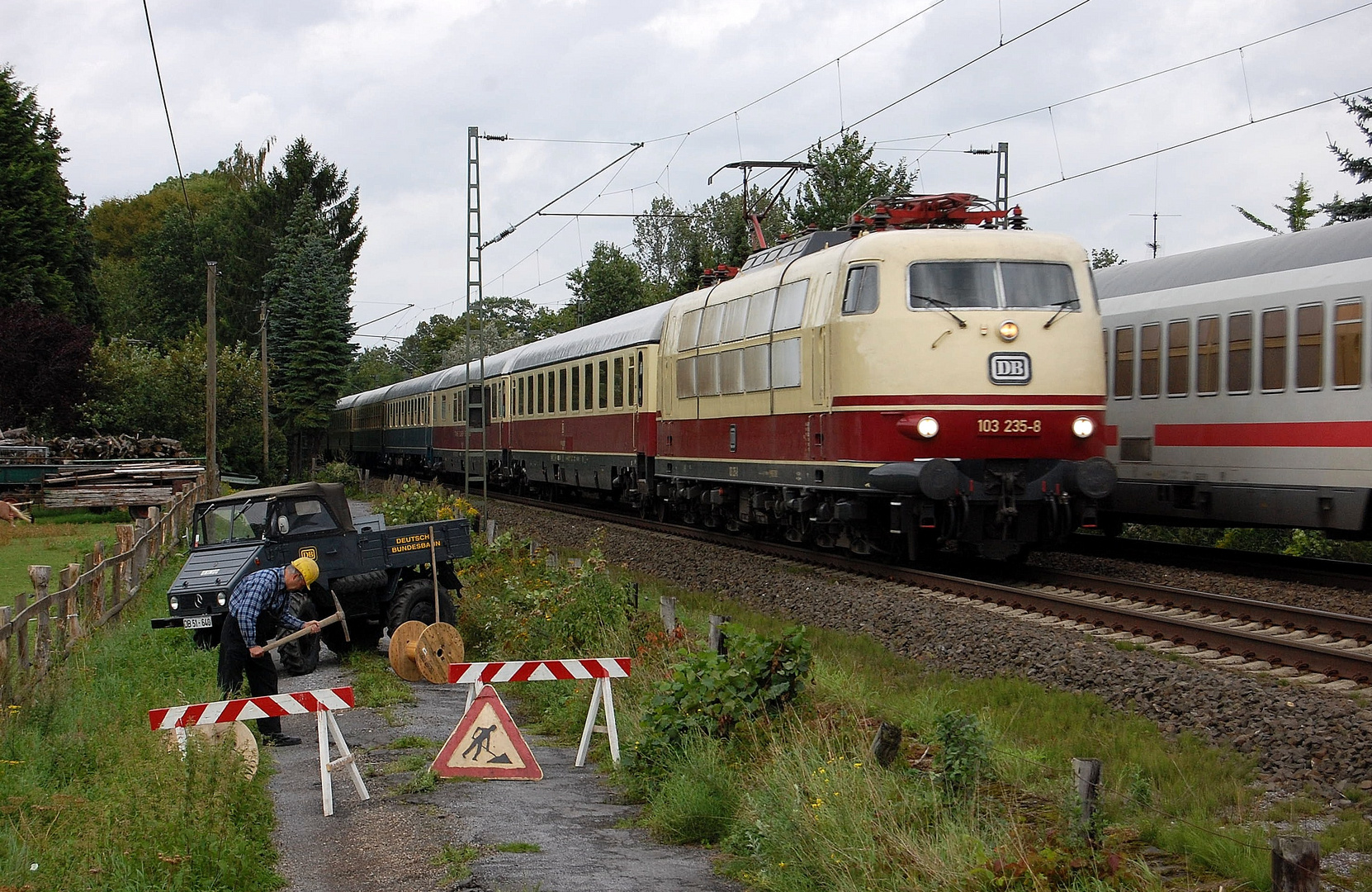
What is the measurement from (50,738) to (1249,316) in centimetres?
1299

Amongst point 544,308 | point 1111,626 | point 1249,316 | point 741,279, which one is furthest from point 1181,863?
point 544,308

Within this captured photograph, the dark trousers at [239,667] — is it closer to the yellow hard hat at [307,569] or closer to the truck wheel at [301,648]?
the yellow hard hat at [307,569]

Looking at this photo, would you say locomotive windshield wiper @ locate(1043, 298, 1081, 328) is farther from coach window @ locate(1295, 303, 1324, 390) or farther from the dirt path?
the dirt path

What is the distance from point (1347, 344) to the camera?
14.0 metres

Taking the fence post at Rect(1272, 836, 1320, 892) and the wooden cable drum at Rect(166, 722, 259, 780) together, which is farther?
the wooden cable drum at Rect(166, 722, 259, 780)

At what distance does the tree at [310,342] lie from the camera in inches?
1900

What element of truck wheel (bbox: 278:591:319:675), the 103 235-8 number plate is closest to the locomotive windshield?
the 103 235-8 number plate

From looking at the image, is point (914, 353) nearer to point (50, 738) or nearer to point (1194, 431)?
point (1194, 431)

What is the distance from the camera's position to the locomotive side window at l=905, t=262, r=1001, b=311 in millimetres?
14414

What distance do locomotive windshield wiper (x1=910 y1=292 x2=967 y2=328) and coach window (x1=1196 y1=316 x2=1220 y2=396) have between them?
3.94 metres

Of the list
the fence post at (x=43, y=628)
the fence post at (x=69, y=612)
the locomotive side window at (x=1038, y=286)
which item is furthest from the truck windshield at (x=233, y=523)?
the locomotive side window at (x=1038, y=286)

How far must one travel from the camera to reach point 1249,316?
15.6 meters

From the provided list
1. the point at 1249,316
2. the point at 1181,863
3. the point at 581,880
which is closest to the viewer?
the point at 1181,863

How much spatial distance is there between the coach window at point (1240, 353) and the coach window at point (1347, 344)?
4.72ft
